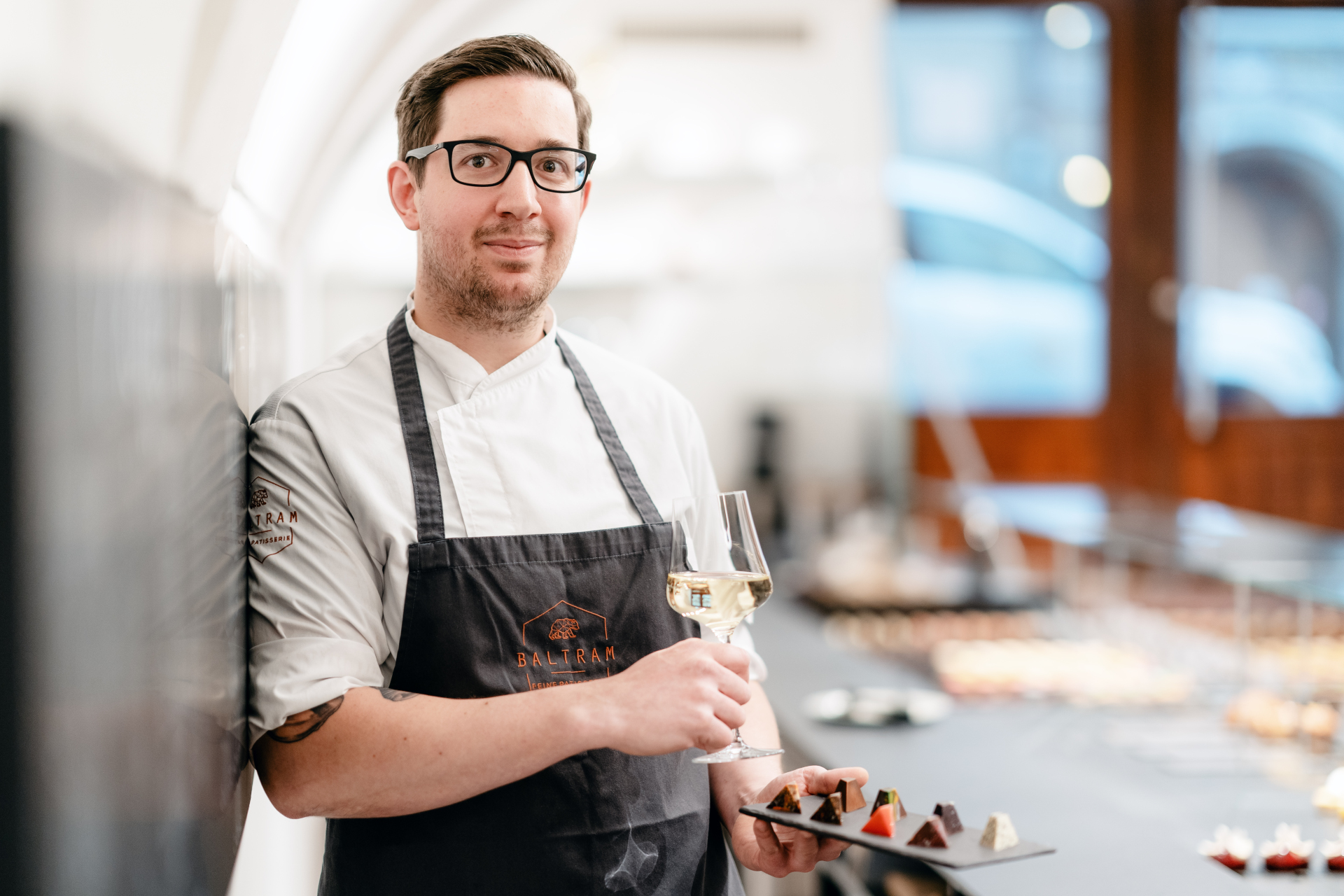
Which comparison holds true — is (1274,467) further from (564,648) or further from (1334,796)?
(564,648)

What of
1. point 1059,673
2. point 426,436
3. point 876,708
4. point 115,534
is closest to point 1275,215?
point 1059,673

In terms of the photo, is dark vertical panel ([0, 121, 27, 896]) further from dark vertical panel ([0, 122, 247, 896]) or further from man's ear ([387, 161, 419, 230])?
man's ear ([387, 161, 419, 230])

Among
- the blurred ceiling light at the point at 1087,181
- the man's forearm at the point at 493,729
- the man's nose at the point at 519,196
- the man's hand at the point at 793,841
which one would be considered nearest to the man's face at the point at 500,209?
the man's nose at the point at 519,196

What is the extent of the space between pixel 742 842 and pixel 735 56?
14.8 ft

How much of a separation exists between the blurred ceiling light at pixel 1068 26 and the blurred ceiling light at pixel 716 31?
1.58 metres

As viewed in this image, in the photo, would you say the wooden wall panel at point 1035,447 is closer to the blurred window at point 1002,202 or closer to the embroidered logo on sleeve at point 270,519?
the blurred window at point 1002,202

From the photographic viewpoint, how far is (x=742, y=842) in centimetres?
138

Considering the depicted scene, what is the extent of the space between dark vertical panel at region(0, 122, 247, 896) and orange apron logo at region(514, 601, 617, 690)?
0.97 feet

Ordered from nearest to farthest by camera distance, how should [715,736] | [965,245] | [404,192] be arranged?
[715,736], [404,192], [965,245]

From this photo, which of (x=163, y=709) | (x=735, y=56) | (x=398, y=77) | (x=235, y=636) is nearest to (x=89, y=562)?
(x=163, y=709)

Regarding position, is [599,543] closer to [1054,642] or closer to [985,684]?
[985,684]

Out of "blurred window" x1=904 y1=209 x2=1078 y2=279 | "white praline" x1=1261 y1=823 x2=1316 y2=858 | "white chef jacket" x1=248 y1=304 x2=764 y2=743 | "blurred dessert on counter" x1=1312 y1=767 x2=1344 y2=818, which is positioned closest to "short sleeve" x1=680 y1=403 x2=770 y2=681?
"white chef jacket" x1=248 y1=304 x2=764 y2=743

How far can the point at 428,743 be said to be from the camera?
3.66ft

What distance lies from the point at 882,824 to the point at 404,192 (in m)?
0.87
